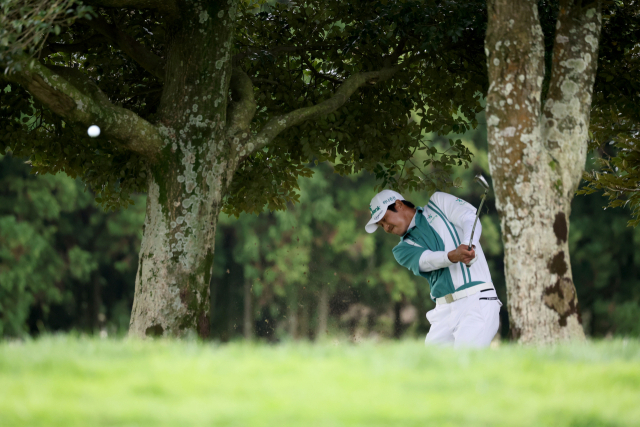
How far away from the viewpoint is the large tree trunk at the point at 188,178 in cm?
742

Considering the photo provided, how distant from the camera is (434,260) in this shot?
6301mm

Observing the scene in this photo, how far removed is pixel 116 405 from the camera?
9.94ft

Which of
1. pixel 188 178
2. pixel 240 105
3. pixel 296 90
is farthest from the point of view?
pixel 296 90

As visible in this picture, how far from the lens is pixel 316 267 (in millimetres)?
33000

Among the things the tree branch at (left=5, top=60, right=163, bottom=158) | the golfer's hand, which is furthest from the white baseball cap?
the tree branch at (left=5, top=60, right=163, bottom=158)

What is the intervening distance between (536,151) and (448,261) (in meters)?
1.27

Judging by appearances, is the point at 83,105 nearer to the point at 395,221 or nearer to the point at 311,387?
the point at 395,221

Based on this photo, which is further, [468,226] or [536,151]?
[468,226]

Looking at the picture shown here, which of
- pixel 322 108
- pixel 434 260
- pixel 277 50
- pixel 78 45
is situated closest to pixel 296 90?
pixel 277 50

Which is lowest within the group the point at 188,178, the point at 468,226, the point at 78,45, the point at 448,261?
the point at 448,261

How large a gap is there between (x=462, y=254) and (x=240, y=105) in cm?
364

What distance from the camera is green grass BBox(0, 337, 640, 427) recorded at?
296cm

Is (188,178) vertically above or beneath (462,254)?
above

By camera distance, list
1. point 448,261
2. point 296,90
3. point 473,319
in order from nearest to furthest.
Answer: point 448,261 → point 473,319 → point 296,90
